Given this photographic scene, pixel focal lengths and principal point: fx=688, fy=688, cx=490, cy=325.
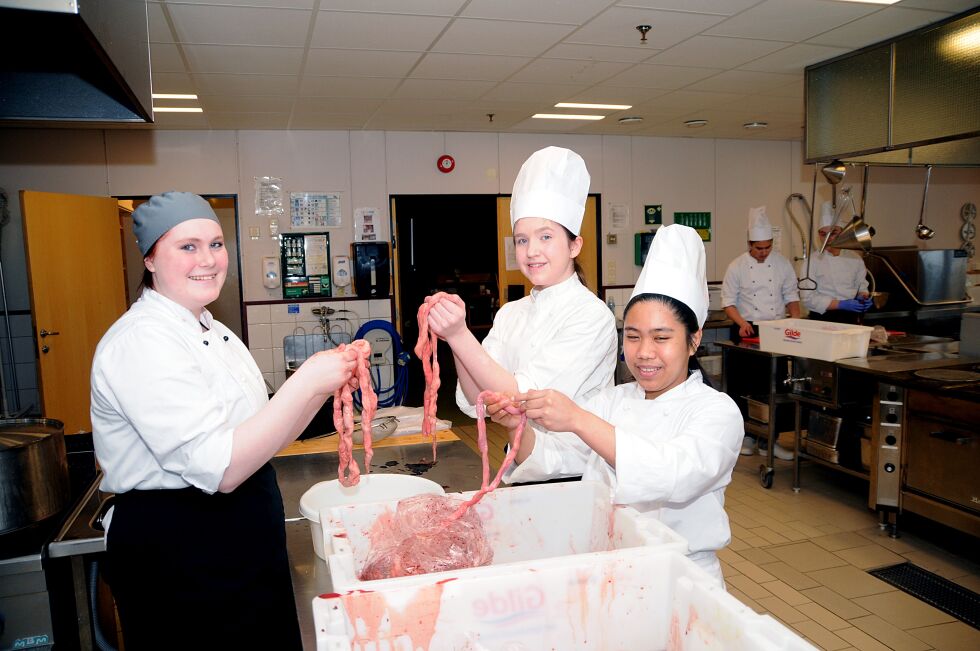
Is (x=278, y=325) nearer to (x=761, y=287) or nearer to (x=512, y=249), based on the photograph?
(x=512, y=249)

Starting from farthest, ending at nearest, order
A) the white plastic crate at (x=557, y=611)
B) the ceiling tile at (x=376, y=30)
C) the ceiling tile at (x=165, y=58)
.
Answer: the ceiling tile at (x=165, y=58)
the ceiling tile at (x=376, y=30)
the white plastic crate at (x=557, y=611)

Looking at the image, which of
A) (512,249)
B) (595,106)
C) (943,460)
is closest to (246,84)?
(595,106)

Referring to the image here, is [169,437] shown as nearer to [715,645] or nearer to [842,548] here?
[715,645]

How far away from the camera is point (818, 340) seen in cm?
435

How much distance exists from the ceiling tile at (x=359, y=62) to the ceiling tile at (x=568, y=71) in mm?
811

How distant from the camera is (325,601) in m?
0.99

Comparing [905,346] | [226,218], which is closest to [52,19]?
[905,346]

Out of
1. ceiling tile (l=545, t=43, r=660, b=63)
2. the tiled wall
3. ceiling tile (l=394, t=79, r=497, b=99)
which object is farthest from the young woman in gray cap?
the tiled wall

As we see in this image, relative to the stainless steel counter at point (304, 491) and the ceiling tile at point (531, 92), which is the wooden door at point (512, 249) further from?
the stainless steel counter at point (304, 491)

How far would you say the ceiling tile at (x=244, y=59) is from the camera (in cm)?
398

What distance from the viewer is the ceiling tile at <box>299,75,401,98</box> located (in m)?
4.77

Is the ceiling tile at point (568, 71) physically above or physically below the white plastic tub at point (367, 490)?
above

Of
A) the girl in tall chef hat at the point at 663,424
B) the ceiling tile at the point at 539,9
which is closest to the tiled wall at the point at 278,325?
the ceiling tile at the point at 539,9

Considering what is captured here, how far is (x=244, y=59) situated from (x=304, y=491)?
3.02m
